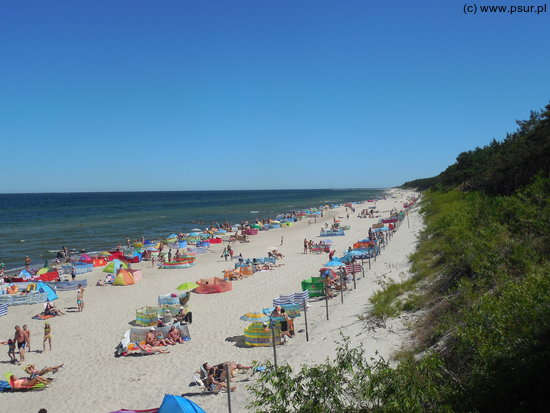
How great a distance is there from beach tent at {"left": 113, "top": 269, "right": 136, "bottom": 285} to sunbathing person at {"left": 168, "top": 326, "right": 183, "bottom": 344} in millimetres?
10060

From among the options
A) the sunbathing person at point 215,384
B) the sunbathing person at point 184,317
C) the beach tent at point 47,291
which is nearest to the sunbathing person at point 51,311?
the beach tent at point 47,291

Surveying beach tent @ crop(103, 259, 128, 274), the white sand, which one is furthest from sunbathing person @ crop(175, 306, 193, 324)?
beach tent @ crop(103, 259, 128, 274)

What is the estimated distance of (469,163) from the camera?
46.7 m

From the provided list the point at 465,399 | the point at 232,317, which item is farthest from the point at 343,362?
the point at 232,317

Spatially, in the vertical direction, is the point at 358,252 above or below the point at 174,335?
above

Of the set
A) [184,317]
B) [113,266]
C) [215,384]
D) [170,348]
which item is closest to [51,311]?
[184,317]

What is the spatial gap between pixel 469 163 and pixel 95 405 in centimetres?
4721

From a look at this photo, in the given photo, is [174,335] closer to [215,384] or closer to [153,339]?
[153,339]

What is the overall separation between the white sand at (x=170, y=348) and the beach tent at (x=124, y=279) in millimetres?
465

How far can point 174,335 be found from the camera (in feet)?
38.6

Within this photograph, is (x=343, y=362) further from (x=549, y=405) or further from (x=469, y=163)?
(x=469, y=163)

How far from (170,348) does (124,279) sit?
10641 millimetres

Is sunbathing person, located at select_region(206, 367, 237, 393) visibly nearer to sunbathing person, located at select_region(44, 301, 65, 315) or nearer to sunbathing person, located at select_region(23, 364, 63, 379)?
sunbathing person, located at select_region(23, 364, 63, 379)

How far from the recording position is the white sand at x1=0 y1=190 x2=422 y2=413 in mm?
8836
